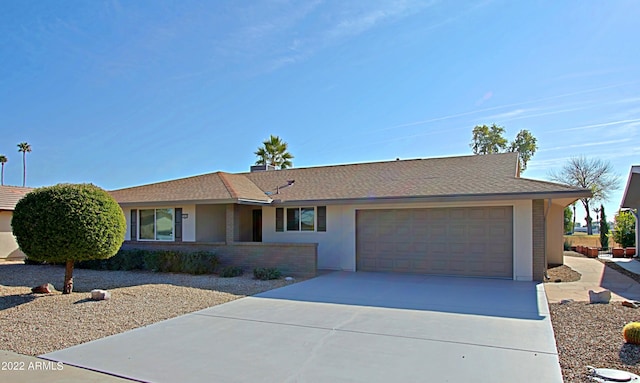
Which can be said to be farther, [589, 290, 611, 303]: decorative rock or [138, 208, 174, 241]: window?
[138, 208, 174, 241]: window

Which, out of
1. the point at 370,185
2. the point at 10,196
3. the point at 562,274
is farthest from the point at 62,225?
the point at 10,196

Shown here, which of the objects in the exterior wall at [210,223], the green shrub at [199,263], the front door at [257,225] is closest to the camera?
the green shrub at [199,263]

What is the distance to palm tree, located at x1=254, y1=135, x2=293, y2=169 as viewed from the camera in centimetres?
3111

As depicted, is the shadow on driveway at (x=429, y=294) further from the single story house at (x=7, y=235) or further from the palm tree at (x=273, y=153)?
the palm tree at (x=273, y=153)

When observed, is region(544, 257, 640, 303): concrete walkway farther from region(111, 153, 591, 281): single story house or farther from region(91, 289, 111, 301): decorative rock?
region(91, 289, 111, 301): decorative rock

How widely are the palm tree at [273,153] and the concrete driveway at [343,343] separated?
72.9ft

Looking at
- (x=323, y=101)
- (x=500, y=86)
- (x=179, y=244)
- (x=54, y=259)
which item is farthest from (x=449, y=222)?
(x=54, y=259)

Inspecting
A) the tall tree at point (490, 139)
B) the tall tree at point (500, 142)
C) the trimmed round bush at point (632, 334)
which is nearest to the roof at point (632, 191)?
the trimmed round bush at point (632, 334)

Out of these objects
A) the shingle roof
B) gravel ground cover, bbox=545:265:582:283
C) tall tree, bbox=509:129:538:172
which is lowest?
gravel ground cover, bbox=545:265:582:283

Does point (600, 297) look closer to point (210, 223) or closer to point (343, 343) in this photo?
point (343, 343)

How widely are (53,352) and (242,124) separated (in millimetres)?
14766

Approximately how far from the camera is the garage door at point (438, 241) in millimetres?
12461

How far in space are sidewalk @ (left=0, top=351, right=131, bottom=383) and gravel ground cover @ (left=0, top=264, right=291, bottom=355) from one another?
0.41 m

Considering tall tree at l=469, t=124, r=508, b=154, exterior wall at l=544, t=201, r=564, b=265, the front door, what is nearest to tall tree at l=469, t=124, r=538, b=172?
tall tree at l=469, t=124, r=508, b=154
